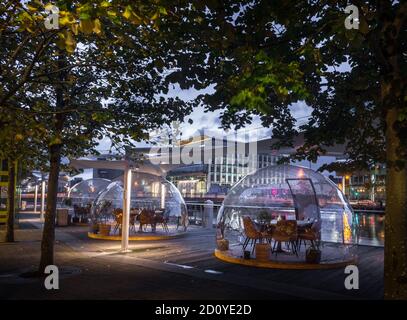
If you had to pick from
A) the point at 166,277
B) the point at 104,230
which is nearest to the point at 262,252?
the point at 166,277

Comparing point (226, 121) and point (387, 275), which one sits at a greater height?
point (226, 121)

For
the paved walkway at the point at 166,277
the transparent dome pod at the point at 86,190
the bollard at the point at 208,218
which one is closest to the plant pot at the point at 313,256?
the paved walkway at the point at 166,277

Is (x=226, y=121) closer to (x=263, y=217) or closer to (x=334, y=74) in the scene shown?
(x=334, y=74)

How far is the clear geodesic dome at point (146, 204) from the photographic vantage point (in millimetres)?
19438

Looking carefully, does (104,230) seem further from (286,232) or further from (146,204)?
(286,232)

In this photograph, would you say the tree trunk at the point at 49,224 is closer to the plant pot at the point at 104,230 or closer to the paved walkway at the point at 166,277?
the paved walkway at the point at 166,277

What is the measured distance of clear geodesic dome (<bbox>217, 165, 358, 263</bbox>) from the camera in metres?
12.2

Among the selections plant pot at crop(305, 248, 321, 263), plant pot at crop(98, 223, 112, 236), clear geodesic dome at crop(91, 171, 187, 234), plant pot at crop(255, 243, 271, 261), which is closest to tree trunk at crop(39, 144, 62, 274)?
plant pot at crop(255, 243, 271, 261)

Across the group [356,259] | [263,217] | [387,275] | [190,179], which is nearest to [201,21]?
[387,275]

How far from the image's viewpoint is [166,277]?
9.20m

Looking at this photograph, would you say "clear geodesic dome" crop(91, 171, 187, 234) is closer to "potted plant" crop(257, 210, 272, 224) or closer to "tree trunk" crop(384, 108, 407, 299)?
"potted plant" crop(257, 210, 272, 224)

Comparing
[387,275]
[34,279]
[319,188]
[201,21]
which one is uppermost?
[201,21]
